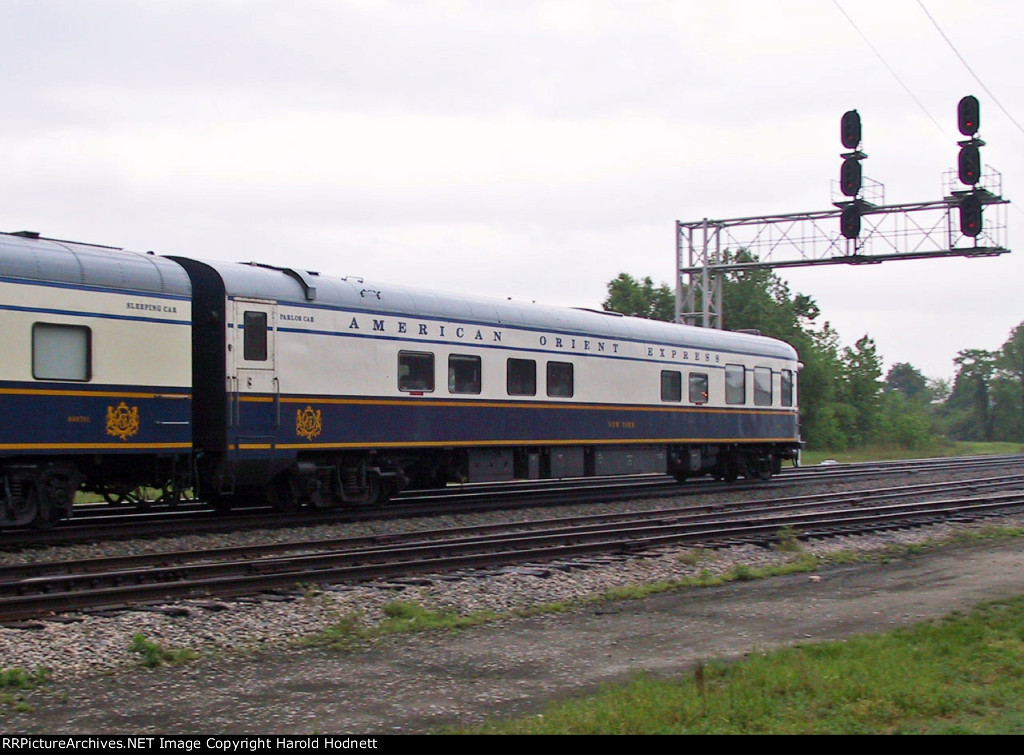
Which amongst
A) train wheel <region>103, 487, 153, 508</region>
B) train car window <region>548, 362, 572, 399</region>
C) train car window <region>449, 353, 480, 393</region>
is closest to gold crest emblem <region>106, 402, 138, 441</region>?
train wheel <region>103, 487, 153, 508</region>

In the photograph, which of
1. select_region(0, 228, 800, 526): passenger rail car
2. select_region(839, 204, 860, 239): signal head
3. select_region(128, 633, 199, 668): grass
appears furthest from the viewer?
select_region(839, 204, 860, 239): signal head

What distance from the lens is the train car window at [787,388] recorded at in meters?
28.7

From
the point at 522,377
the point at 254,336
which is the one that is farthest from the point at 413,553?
the point at 522,377

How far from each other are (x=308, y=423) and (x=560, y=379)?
21.2 feet

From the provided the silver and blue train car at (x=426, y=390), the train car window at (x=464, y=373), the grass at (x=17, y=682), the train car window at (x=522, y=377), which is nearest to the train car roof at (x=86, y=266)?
the silver and blue train car at (x=426, y=390)

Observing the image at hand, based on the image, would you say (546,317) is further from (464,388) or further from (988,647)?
(988,647)

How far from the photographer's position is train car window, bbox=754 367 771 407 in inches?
1082

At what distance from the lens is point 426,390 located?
1895 cm

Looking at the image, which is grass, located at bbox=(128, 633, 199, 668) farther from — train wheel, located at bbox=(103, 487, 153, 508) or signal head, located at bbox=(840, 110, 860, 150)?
signal head, located at bbox=(840, 110, 860, 150)

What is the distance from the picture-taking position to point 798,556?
1413 cm

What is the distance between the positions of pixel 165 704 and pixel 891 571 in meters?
9.17

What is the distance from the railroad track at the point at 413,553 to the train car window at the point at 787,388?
290 inches

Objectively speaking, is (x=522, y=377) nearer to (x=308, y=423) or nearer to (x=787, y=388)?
(x=308, y=423)

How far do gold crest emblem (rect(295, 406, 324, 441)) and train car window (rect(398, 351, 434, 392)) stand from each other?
186 cm
